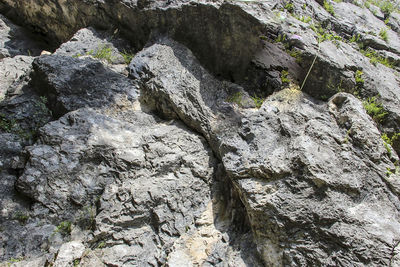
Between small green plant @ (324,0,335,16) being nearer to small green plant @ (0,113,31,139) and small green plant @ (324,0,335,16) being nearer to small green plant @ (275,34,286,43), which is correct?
small green plant @ (275,34,286,43)

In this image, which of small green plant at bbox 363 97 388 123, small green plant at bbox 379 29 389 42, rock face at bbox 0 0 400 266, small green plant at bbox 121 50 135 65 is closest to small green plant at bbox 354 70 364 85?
rock face at bbox 0 0 400 266

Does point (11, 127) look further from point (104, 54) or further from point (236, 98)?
point (236, 98)

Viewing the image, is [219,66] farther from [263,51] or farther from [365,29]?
[365,29]

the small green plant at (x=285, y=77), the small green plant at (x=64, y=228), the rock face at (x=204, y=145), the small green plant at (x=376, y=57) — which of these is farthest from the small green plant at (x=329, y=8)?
the small green plant at (x=64, y=228)

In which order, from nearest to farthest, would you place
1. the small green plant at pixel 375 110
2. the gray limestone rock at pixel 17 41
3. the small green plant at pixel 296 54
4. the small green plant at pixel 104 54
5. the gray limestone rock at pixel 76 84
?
the small green plant at pixel 375 110 → the gray limestone rock at pixel 76 84 → the small green plant at pixel 296 54 → the small green plant at pixel 104 54 → the gray limestone rock at pixel 17 41

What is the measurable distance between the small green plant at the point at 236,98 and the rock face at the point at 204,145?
18 mm

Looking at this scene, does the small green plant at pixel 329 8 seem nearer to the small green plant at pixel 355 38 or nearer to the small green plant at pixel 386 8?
the small green plant at pixel 355 38

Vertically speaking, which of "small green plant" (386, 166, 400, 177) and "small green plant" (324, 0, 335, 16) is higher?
"small green plant" (324, 0, 335, 16)

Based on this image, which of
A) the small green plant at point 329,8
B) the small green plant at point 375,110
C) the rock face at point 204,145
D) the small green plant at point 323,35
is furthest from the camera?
the small green plant at point 329,8

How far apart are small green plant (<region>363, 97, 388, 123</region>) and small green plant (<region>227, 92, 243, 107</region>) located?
6.73 feet

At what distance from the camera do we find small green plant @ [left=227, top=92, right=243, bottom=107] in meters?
4.94

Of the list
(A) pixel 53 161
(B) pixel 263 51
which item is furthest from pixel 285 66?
(A) pixel 53 161

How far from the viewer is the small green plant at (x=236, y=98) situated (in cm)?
494

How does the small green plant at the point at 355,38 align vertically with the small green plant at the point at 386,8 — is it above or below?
below
